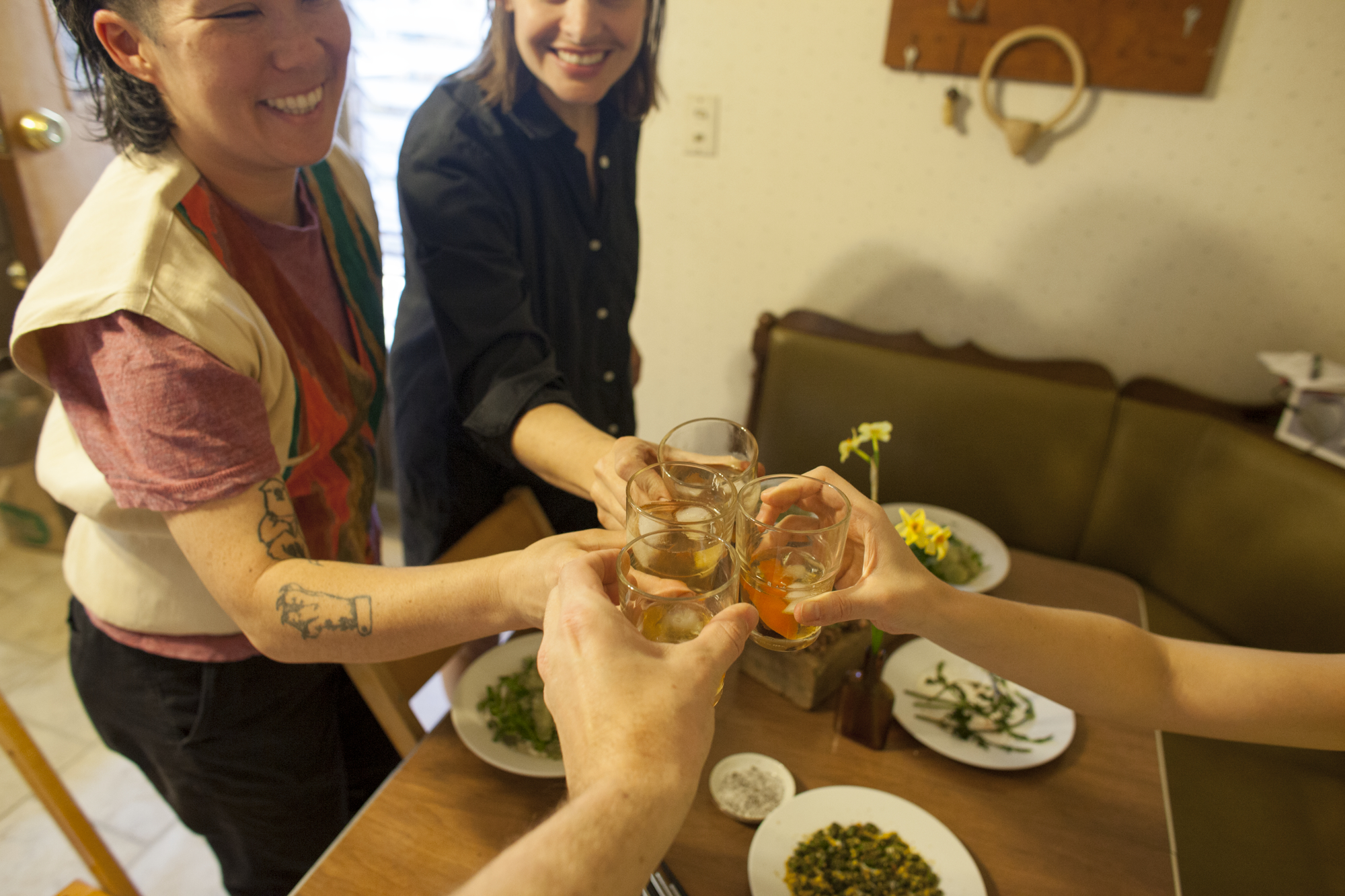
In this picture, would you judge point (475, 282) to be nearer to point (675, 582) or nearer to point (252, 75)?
point (252, 75)

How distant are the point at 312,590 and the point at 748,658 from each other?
0.67m

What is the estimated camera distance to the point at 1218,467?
6.34ft

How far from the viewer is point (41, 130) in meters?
2.10

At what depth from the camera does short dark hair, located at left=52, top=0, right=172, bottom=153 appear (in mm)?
904

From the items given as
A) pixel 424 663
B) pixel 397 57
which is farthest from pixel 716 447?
pixel 397 57

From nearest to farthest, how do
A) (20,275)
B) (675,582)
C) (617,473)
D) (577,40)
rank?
(675,582), (617,473), (577,40), (20,275)

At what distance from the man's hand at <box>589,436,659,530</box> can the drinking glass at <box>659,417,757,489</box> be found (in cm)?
5

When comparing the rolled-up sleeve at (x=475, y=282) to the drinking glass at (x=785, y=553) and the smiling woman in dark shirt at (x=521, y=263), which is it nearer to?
the smiling woman in dark shirt at (x=521, y=263)

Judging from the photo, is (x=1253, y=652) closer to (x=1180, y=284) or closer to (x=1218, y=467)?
(x=1218, y=467)

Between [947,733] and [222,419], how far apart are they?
1052 millimetres

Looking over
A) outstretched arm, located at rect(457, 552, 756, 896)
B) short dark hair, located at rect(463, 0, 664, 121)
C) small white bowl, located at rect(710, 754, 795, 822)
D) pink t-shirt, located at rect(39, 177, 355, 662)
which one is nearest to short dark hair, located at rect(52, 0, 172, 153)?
pink t-shirt, located at rect(39, 177, 355, 662)

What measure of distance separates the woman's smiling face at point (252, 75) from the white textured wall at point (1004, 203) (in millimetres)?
1417

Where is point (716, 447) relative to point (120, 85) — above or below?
below

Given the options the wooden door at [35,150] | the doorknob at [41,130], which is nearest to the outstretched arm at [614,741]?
the wooden door at [35,150]
